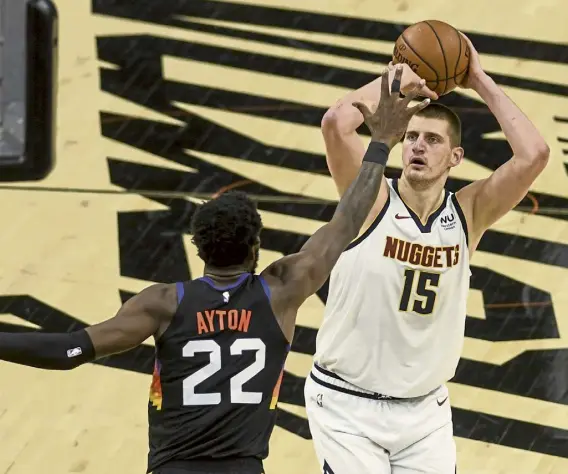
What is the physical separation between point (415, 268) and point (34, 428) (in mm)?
2873

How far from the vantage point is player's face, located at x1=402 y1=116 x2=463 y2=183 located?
5.07 meters

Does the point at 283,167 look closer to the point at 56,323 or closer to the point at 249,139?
the point at 249,139

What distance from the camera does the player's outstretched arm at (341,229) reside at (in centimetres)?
398

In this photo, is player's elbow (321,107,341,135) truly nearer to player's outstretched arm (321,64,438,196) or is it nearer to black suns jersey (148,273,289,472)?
player's outstretched arm (321,64,438,196)

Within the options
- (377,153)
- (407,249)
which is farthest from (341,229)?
(407,249)

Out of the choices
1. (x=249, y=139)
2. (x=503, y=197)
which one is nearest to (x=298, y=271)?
(x=503, y=197)

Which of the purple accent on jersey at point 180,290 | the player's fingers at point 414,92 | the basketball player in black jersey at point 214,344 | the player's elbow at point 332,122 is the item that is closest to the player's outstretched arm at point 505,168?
the player's fingers at point 414,92

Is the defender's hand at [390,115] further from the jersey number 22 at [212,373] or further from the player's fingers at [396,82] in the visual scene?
the jersey number 22 at [212,373]

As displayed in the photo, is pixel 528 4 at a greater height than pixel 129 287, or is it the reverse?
pixel 528 4

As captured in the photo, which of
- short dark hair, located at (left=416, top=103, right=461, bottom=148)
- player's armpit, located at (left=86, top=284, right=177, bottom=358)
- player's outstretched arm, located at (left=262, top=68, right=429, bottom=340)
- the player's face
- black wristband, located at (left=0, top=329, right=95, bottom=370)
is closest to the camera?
black wristband, located at (left=0, top=329, right=95, bottom=370)

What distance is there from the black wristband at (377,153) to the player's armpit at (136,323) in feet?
2.99

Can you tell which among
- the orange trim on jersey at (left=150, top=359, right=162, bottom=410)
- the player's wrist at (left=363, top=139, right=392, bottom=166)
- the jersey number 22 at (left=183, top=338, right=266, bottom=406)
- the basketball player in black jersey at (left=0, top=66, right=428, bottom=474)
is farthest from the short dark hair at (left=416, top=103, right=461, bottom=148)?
the orange trim on jersey at (left=150, top=359, right=162, bottom=410)

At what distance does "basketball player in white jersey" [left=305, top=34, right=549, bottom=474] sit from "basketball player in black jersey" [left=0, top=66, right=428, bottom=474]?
3.43 ft

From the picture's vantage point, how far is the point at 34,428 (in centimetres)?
686
